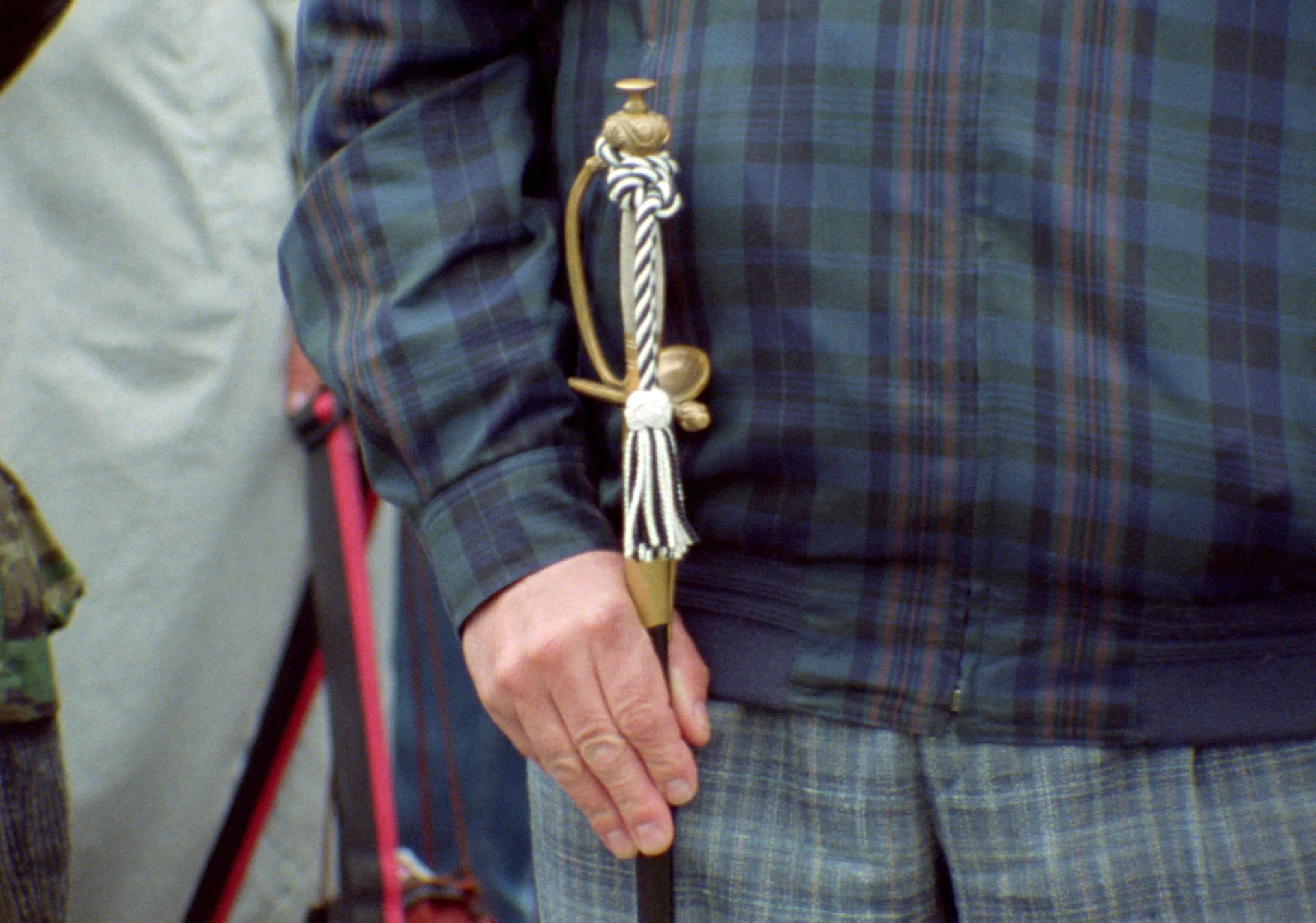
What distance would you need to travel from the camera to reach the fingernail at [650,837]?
0.89m

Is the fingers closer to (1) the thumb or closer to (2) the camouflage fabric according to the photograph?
(1) the thumb

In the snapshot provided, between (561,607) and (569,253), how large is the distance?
0.21 m

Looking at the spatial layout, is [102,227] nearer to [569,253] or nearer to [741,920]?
[569,253]

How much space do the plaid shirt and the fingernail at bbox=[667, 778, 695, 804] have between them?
0.20 ft

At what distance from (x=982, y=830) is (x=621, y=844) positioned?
8.4 inches

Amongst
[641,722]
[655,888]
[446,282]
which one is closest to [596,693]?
[641,722]

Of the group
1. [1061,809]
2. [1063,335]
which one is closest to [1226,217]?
[1063,335]

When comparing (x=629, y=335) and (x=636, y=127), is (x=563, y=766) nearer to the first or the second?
(x=629, y=335)

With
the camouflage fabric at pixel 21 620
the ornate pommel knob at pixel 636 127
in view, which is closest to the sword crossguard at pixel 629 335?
the ornate pommel knob at pixel 636 127

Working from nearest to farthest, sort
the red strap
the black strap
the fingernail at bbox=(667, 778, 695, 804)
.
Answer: the fingernail at bbox=(667, 778, 695, 804) → the red strap → the black strap

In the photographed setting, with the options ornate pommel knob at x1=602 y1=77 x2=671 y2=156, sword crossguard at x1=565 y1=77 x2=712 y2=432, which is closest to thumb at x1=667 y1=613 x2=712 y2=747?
sword crossguard at x1=565 y1=77 x2=712 y2=432

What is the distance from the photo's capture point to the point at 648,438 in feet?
2.84

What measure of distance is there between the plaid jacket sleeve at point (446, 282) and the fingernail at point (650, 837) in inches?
6.6

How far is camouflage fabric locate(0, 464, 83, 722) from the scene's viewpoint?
1.08 meters
